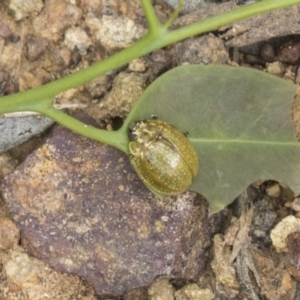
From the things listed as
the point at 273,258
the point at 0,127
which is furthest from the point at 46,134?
the point at 273,258

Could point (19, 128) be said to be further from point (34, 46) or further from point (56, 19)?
point (56, 19)

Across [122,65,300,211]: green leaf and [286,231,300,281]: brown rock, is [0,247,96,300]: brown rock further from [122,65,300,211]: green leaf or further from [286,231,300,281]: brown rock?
[286,231,300,281]: brown rock

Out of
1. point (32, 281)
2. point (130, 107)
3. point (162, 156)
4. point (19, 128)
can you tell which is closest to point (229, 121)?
point (162, 156)

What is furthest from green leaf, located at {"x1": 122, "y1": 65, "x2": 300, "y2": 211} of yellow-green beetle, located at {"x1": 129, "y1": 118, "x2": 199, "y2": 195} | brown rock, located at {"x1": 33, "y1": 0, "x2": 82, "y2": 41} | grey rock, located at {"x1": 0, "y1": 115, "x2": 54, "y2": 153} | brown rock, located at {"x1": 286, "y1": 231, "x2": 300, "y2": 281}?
brown rock, located at {"x1": 33, "y1": 0, "x2": 82, "y2": 41}

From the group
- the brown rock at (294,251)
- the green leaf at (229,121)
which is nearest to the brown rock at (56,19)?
the green leaf at (229,121)

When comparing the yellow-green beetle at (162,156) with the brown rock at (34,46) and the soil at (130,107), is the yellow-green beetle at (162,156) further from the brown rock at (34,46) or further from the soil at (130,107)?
the brown rock at (34,46)

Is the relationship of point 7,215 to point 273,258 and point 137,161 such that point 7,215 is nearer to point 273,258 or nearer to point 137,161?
point 137,161
